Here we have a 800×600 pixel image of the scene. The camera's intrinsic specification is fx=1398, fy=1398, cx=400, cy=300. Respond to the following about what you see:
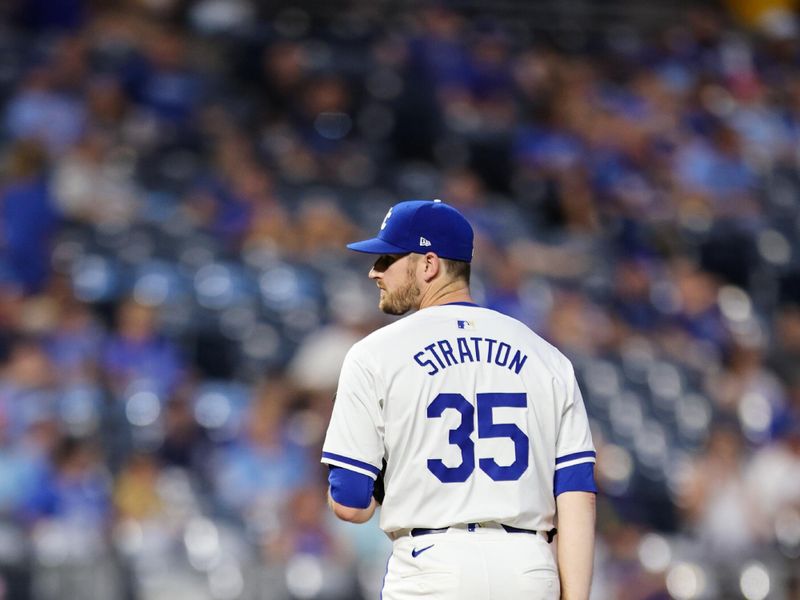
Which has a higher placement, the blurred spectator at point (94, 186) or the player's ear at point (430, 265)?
the player's ear at point (430, 265)

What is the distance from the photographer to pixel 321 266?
30.0ft

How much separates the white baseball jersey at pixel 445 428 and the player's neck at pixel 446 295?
88 mm

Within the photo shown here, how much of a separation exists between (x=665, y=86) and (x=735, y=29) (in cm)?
218

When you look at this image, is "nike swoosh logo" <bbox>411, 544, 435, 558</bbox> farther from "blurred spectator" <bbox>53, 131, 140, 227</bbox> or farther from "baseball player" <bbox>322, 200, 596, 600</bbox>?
"blurred spectator" <bbox>53, 131, 140, 227</bbox>

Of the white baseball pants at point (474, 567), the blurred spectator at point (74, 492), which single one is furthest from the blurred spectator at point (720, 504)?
the white baseball pants at point (474, 567)

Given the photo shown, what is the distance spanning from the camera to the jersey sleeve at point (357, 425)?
9.78ft

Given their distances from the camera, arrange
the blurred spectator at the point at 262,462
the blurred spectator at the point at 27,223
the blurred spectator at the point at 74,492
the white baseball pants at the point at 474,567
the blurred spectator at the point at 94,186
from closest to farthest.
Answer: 1. the white baseball pants at the point at 474,567
2. the blurred spectator at the point at 74,492
3. the blurred spectator at the point at 262,462
4. the blurred spectator at the point at 27,223
5. the blurred spectator at the point at 94,186

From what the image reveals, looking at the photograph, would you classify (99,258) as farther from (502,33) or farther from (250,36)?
(502,33)

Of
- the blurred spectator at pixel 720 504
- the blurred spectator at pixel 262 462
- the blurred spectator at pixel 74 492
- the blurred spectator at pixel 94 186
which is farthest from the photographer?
the blurred spectator at pixel 94 186

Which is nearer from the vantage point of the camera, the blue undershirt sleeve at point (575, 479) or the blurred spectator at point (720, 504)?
the blue undershirt sleeve at point (575, 479)

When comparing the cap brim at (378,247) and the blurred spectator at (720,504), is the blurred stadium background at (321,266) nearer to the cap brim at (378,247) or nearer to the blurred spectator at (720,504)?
the blurred spectator at (720,504)

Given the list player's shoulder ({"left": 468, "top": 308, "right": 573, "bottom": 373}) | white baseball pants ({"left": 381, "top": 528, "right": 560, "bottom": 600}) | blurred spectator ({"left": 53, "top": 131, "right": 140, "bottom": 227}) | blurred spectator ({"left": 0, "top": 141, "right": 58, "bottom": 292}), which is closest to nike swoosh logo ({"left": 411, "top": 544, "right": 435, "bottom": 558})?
white baseball pants ({"left": 381, "top": 528, "right": 560, "bottom": 600})

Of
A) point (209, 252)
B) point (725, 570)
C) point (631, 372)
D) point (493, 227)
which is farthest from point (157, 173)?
point (725, 570)

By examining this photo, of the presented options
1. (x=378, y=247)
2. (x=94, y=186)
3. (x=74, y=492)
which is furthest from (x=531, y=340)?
(x=94, y=186)
